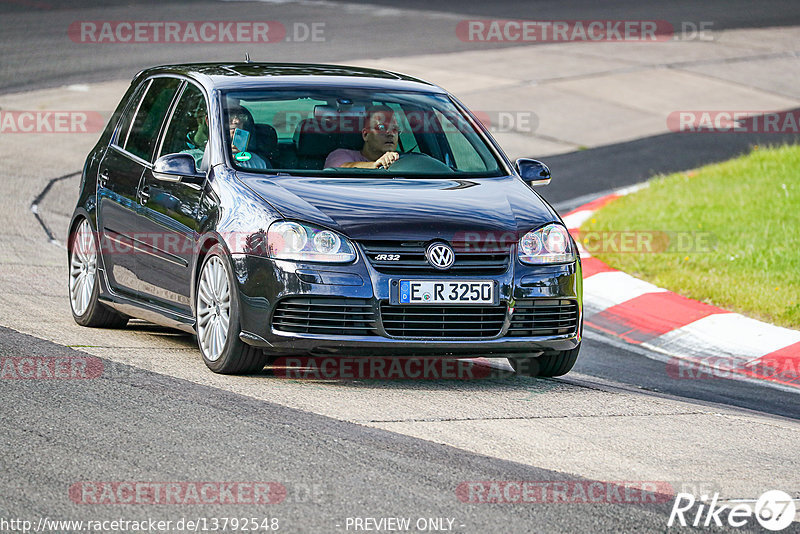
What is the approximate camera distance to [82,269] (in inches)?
357

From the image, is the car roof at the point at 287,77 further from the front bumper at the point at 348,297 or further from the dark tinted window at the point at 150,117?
the front bumper at the point at 348,297

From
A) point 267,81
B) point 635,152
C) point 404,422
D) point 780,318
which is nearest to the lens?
point 404,422

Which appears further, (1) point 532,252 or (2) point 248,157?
(2) point 248,157

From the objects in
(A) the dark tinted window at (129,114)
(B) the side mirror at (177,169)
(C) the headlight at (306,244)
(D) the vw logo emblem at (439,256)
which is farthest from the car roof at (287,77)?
(D) the vw logo emblem at (439,256)

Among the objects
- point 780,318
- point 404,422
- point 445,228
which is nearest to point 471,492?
point 404,422

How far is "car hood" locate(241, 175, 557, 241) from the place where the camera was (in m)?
7.00

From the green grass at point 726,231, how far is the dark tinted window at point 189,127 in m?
4.49

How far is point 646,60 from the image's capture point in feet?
81.4

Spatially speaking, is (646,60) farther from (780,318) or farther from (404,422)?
(404,422)

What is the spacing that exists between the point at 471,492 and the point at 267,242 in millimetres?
2192

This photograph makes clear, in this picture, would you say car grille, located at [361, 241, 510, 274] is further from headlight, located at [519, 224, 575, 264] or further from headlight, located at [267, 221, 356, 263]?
headlight, located at [519, 224, 575, 264]

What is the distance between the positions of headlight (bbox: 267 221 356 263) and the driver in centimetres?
109

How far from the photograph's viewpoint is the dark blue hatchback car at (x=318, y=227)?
697 cm

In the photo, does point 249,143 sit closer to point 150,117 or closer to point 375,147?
point 375,147
